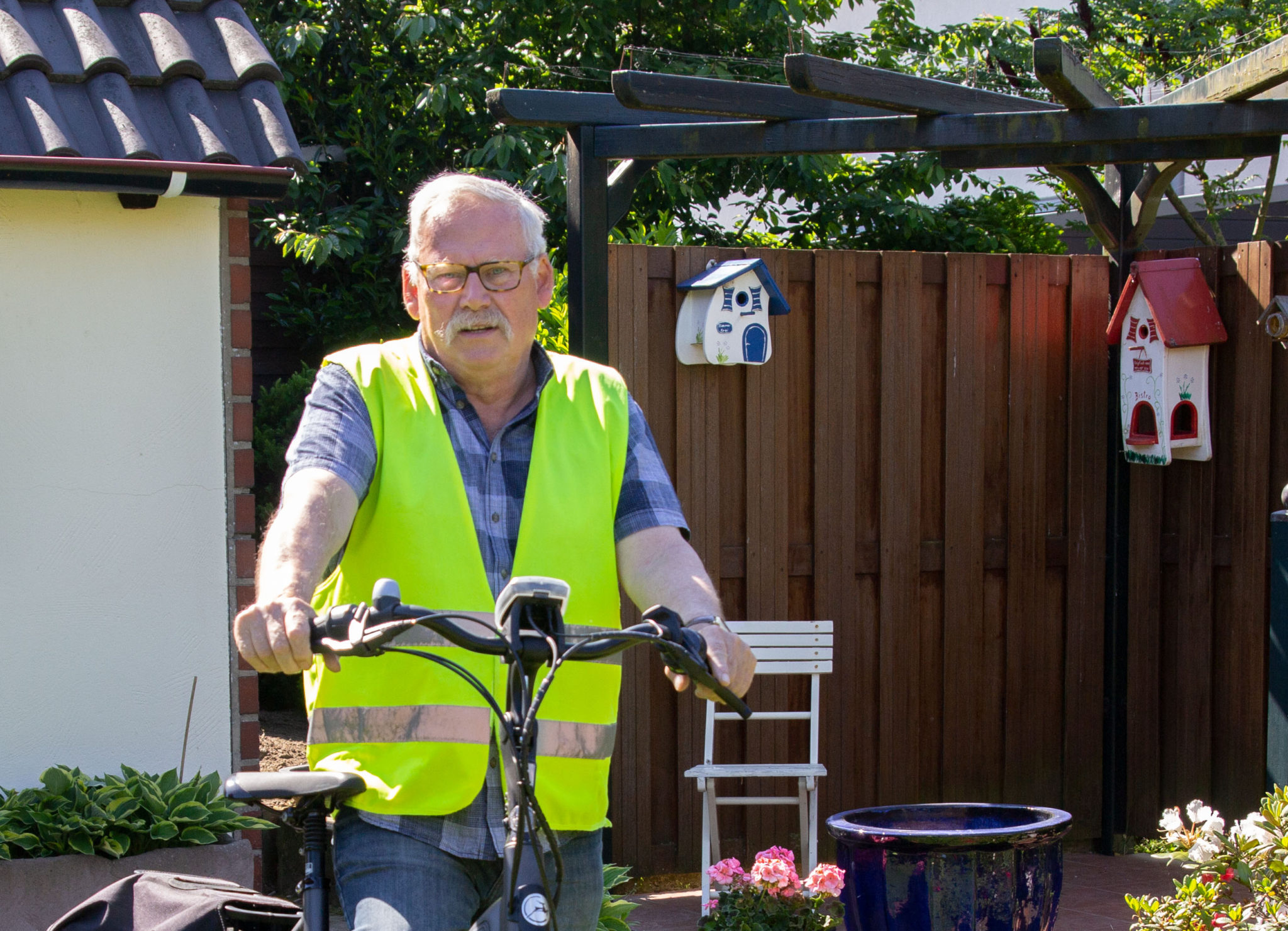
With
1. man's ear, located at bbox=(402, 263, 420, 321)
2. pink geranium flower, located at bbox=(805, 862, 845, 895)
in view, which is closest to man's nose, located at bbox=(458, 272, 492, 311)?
man's ear, located at bbox=(402, 263, 420, 321)

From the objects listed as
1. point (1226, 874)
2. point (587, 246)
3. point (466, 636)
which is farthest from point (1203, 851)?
point (587, 246)

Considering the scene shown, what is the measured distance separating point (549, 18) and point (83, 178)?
15.8 feet

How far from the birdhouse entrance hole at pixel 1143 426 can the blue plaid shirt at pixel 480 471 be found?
3.74 metres

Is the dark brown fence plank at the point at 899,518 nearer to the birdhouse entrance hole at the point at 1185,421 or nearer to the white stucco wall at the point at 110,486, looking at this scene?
the birdhouse entrance hole at the point at 1185,421

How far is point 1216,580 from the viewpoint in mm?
6020

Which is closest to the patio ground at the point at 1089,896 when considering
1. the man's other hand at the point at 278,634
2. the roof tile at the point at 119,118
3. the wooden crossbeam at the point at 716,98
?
the wooden crossbeam at the point at 716,98

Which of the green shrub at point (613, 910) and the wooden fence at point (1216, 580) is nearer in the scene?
the green shrub at point (613, 910)

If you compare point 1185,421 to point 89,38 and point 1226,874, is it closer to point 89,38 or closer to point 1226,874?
point 1226,874

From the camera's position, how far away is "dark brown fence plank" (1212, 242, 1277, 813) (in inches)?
228

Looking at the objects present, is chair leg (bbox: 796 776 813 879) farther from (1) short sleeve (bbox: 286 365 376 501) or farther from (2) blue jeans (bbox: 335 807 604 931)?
(1) short sleeve (bbox: 286 365 376 501)

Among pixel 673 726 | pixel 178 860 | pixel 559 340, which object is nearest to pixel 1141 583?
pixel 673 726

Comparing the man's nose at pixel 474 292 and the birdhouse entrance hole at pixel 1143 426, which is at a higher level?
the man's nose at pixel 474 292

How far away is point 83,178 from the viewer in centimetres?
433

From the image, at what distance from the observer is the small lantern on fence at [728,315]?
5.50m
